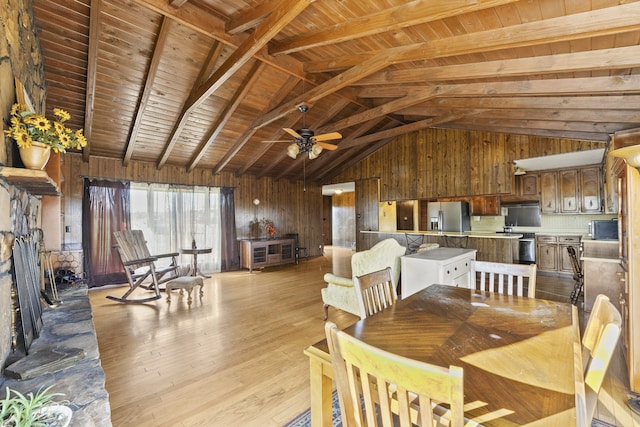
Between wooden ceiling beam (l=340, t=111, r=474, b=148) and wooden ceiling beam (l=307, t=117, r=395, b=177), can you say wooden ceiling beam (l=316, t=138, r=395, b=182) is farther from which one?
wooden ceiling beam (l=340, t=111, r=474, b=148)

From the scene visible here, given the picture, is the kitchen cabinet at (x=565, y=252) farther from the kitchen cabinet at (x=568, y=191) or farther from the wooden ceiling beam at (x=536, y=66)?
the wooden ceiling beam at (x=536, y=66)

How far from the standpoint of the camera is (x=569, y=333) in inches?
53.1

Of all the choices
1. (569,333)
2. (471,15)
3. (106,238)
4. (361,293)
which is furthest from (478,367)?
(106,238)

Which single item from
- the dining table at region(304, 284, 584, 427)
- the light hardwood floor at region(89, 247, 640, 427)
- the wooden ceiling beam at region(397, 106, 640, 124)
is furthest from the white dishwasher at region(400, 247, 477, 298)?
the wooden ceiling beam at region(397, 106, 640, 124)

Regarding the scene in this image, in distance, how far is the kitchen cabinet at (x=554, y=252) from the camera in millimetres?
5773

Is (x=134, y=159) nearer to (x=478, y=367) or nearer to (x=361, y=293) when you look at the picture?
(x=361, y=293)

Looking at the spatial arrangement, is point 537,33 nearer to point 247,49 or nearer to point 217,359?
point 247,49

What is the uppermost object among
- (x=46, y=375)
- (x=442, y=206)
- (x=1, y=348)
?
(x=442, y=206)

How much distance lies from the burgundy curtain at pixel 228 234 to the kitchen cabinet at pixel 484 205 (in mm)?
6291

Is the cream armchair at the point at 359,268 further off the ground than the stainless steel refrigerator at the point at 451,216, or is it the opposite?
the stainless steel refrigerator at the point at 451,216

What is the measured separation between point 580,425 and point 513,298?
1347mm

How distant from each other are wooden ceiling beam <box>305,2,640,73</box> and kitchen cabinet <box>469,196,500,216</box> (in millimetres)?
5166

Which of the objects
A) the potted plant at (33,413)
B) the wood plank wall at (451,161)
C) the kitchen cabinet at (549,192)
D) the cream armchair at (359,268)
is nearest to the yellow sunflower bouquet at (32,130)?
the potted plant at (33,413)

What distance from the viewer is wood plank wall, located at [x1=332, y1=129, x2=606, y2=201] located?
5.78 m
